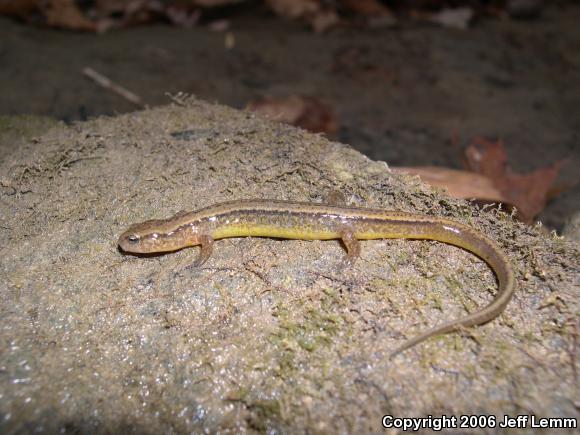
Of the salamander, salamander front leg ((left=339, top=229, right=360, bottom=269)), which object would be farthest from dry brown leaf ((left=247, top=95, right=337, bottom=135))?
salamander front leg ((left=339, top=229, right=360, bottom=269))

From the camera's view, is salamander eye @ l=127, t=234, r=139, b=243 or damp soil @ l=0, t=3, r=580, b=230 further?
damp soil @ l=0, t=3, r=580, b=230

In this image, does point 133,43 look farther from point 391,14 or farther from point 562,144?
point 562,144

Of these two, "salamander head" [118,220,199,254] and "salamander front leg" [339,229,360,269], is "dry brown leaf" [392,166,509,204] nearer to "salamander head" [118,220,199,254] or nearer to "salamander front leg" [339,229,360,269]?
"salamander front leg" [339,229,360,269]

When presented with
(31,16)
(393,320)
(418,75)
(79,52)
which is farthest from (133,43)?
(393,320)

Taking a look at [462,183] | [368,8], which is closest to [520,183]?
[462,183]

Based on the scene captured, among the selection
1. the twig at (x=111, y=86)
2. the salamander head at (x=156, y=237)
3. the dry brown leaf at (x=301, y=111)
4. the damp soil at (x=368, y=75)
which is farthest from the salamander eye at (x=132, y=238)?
the twig at (x=111, y=86)

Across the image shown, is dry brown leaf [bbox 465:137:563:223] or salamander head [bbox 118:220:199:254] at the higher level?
dry brown leaf [bbox 465:137:563:223]
